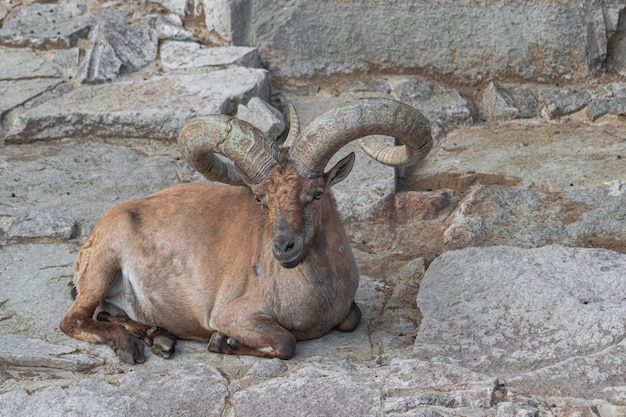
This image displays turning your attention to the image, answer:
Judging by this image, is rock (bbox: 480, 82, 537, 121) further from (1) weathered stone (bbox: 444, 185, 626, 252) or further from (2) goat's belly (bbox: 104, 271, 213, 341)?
(2) goat's belly (bbox: 104, 271, 213, 341)

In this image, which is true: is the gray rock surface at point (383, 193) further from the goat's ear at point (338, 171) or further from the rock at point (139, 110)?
the goat's ear at point (338, 171)

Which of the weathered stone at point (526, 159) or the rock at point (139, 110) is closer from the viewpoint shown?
the weathered stone at point (526, 159)

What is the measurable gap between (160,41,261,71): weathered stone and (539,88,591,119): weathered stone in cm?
309

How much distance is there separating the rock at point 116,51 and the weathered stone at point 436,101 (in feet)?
9.33

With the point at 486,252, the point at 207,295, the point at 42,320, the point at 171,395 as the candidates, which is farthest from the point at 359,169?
the point at 171,395

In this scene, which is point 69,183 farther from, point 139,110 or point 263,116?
point 263,116

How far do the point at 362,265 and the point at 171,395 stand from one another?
269 centimetres

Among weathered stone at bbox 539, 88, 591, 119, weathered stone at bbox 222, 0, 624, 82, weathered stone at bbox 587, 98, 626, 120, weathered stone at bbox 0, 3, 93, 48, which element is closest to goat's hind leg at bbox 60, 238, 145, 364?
weathered stone at bbox 222, 0, 624, 82

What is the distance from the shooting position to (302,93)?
424 inches

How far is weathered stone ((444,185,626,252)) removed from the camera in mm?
7949

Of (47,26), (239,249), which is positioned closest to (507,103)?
(239,249)

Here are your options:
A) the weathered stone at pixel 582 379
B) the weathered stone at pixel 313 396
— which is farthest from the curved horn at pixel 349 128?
the weathered stone at pixel 582 379

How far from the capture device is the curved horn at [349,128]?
6219mm

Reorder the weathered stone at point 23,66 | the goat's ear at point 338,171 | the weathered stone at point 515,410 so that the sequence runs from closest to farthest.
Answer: the weathered stone at point 515,410 < the goat's ear at point 338,171 < the weathered stone at point 23,66
